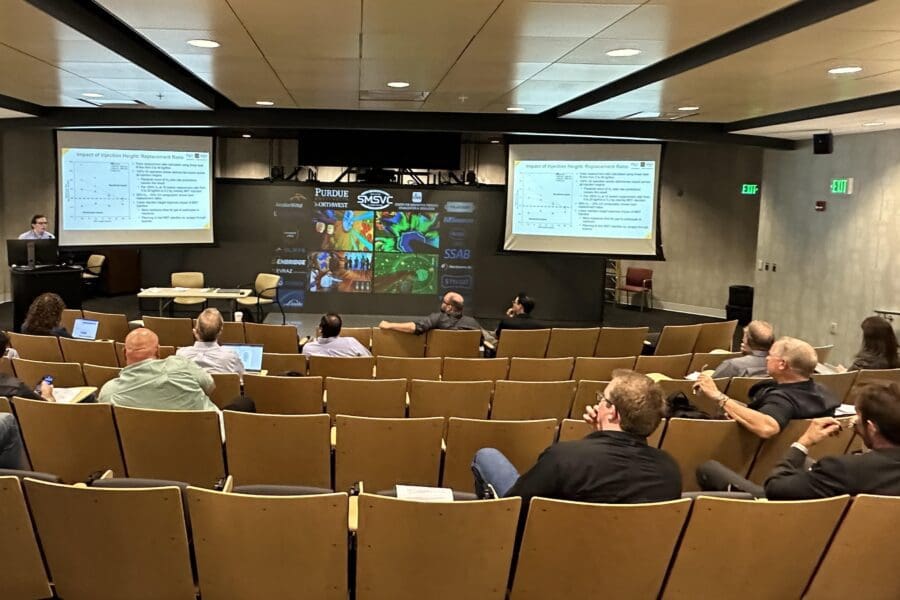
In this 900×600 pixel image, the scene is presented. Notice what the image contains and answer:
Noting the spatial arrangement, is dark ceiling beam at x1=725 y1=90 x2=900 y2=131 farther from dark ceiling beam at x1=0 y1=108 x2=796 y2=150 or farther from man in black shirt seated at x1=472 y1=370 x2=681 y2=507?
man in black shirt seated at x1=472 y1=370 x2=681 y2=507

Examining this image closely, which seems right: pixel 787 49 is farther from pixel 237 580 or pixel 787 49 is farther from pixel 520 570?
pixel 237 580

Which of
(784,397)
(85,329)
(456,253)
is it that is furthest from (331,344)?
(456,253)

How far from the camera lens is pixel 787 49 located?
462 cm

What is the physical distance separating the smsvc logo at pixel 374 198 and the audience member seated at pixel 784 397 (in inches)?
355

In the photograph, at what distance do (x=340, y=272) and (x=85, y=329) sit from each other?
593 centimetres

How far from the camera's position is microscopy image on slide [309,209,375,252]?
12.4m

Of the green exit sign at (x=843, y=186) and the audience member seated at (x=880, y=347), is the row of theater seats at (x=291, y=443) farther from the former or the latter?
the green exit sign at (x=843, y=186)

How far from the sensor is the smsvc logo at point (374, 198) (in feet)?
40.4

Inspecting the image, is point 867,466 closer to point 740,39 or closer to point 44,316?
point 740,39

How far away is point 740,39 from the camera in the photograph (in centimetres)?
470

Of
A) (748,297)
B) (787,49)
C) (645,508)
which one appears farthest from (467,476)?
(748,297)

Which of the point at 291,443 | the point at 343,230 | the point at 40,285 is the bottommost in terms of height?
the point at 291,443

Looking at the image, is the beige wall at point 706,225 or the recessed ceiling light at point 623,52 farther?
the beige wall at point 706,225

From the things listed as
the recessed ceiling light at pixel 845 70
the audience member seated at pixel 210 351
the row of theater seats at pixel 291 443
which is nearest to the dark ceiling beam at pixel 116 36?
the audience member seated at pixel 210 351
